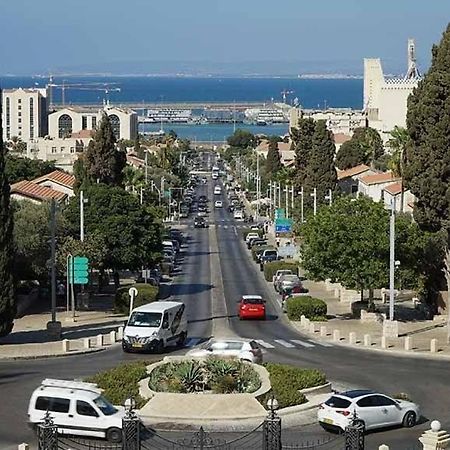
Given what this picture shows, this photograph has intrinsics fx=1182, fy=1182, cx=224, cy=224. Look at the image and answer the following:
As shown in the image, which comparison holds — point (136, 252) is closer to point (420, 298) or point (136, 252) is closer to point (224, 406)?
point (420, 298)

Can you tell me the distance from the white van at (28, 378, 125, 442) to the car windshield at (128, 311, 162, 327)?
15.4m

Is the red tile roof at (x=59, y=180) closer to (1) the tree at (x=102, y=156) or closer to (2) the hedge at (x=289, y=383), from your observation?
(1) the tree at (x=102, y=156)

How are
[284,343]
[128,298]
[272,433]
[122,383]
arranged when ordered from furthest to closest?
[128,298] < [284,343] < [122,383] < [272,433]

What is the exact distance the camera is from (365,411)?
28.4 metres

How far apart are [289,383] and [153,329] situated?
38.7 feet

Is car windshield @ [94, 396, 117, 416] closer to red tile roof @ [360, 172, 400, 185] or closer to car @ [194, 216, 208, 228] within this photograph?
red tile roof @ [360, 172, 400, 185]

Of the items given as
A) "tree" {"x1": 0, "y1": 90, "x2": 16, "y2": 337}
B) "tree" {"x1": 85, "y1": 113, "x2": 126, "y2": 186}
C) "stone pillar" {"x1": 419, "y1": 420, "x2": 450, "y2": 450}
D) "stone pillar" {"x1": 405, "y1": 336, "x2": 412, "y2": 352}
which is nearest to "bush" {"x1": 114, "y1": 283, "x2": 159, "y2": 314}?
"tree" {"x1": 0, "y1": 90, "x2": 16, "y2": 337}

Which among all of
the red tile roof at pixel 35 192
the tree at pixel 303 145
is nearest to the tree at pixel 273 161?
the tree at pixel 303 145

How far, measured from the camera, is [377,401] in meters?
28.9

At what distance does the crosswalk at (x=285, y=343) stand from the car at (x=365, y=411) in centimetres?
1581

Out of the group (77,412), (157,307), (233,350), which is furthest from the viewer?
(157,307)

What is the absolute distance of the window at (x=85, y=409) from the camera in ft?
89.5

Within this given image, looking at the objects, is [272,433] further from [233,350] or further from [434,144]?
[434,144]

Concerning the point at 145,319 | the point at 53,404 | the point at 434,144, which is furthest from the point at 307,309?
the point at 53,404
